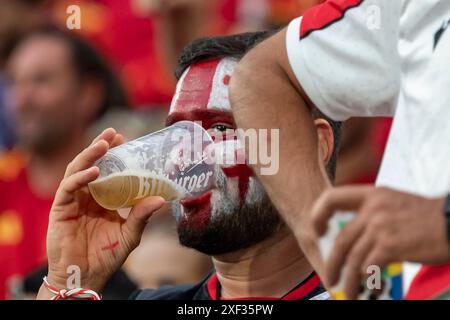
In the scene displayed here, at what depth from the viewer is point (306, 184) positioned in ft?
6.27

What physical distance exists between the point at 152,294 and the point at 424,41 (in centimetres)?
136

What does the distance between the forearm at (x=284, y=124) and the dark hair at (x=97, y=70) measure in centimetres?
299

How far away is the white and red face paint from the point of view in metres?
2.56

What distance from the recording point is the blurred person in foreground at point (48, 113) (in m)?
4.95

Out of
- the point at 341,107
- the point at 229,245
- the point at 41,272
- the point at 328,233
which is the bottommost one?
the point at 41,272

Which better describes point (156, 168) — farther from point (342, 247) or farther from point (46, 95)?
point (46, 95)

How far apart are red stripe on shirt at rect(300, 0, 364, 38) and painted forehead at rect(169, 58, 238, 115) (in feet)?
2.08

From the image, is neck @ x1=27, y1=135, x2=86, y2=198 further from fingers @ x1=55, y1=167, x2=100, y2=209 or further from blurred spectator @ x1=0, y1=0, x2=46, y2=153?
fingers @ x1=55, y1=167, x2=100, y2=209

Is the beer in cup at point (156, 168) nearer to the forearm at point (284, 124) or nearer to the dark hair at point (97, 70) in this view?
the forearm at point (284, 124)

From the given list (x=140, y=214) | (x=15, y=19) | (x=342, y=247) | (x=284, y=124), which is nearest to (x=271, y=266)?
(x=140, y=214)

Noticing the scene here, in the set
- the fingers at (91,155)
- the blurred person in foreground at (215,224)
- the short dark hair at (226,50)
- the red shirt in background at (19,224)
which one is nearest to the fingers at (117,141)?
the blurred person in foreground at (215,224)

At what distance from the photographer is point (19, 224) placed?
4922 millimetres

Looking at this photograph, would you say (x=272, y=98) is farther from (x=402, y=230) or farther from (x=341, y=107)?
(x=402, y=230)
